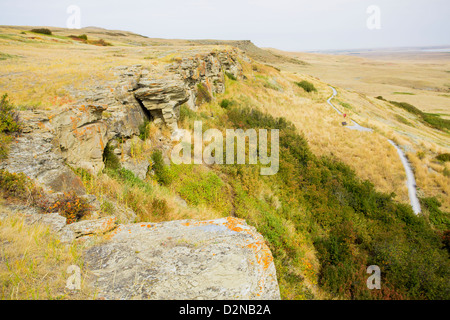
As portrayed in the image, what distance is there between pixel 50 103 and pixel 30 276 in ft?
21.4

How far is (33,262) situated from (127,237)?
1.43 meters

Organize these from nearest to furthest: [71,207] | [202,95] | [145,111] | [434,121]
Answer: [71,207], [145,111], [202,95], [434,121]

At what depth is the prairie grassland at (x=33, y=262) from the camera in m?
2.75

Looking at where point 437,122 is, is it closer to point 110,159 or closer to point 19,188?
point 110,159

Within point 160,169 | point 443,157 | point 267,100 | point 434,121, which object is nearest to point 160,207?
point 160,169

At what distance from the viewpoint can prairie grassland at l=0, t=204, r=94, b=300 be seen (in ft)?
9.02

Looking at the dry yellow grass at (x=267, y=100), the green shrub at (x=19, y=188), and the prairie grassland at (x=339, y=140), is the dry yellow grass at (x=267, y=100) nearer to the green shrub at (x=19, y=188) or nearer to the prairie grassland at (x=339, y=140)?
the prairie grassland at (x=339, y=140)

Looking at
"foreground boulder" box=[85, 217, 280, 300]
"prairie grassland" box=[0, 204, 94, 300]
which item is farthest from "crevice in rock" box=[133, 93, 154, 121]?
"prairie grassland" box=[0, 204, 94, 300]

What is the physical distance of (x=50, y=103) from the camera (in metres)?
7.36

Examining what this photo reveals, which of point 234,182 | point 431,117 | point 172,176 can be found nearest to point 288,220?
point 234,182

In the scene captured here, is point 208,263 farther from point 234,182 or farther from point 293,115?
point 293,115

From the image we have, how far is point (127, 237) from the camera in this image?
428 cm

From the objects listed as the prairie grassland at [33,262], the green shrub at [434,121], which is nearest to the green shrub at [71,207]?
the prairie grassland at [33,262]

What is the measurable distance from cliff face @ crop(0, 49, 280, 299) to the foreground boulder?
0.05 ft
